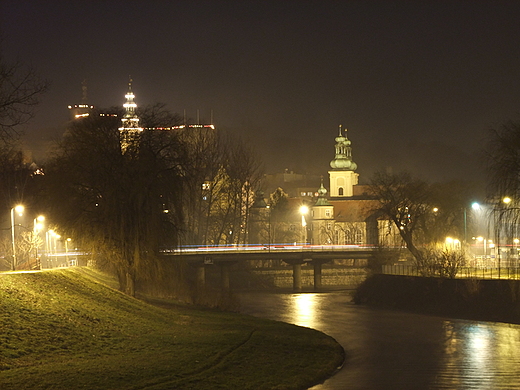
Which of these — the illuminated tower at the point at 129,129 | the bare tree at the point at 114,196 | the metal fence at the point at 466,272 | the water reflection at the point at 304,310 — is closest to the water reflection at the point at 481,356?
the metal fence at the point at 466,272

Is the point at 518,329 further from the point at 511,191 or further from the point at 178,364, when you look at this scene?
the point at 178,364

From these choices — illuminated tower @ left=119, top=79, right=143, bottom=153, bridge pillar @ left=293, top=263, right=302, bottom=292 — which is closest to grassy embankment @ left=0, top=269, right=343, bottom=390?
illuminated tower @ left=119, top=79, right=143, bottom=153

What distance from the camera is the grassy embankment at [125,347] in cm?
2553

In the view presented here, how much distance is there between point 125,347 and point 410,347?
16.6 m

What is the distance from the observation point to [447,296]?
60938 millimetres

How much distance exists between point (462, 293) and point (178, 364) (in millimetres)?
35861

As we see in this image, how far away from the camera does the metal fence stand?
61.2 m

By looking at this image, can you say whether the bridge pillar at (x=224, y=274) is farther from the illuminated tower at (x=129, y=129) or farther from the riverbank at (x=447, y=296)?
the illuminated tower at (x=129, y=129)

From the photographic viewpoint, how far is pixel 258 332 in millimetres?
39906

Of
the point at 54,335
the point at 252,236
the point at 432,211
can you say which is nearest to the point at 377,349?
the point at 54,335

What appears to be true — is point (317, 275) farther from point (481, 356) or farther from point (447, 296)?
point (481, 356)

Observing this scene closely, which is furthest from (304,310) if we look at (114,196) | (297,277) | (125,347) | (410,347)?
(125,347)

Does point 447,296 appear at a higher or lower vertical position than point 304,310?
higher

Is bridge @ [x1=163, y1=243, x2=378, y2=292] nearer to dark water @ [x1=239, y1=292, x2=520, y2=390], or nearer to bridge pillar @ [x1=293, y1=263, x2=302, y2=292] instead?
bridge pillar @ [x1=293, y1=263, x2=302, y2=292]
